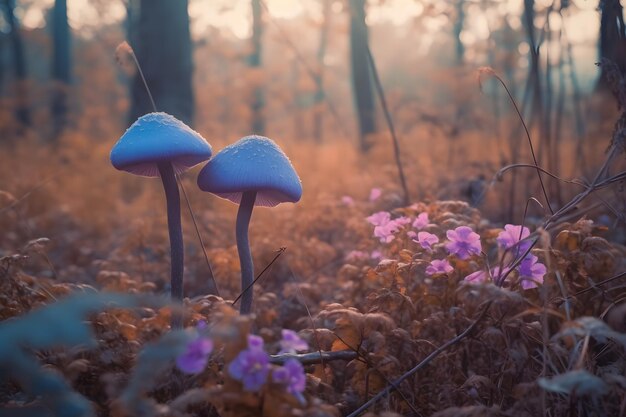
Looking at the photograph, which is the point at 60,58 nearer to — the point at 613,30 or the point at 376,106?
the point at 376,106

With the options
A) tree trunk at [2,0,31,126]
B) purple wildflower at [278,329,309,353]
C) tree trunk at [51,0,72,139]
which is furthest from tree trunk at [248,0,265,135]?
purple wildflower at [278,329,309,353]

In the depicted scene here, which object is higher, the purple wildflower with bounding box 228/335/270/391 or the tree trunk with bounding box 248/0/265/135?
the tree trunk with bounding box 248/0/265/135

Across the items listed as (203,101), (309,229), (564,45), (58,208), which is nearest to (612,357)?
(309,229)

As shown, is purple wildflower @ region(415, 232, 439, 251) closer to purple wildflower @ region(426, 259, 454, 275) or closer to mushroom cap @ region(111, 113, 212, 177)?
purple wildflower @ region(426, 259, 454, 275)

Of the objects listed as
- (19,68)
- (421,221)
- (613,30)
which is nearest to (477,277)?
(421,221)

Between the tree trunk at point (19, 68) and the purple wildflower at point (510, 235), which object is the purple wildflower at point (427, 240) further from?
the tree trunk at point (19, 68)
